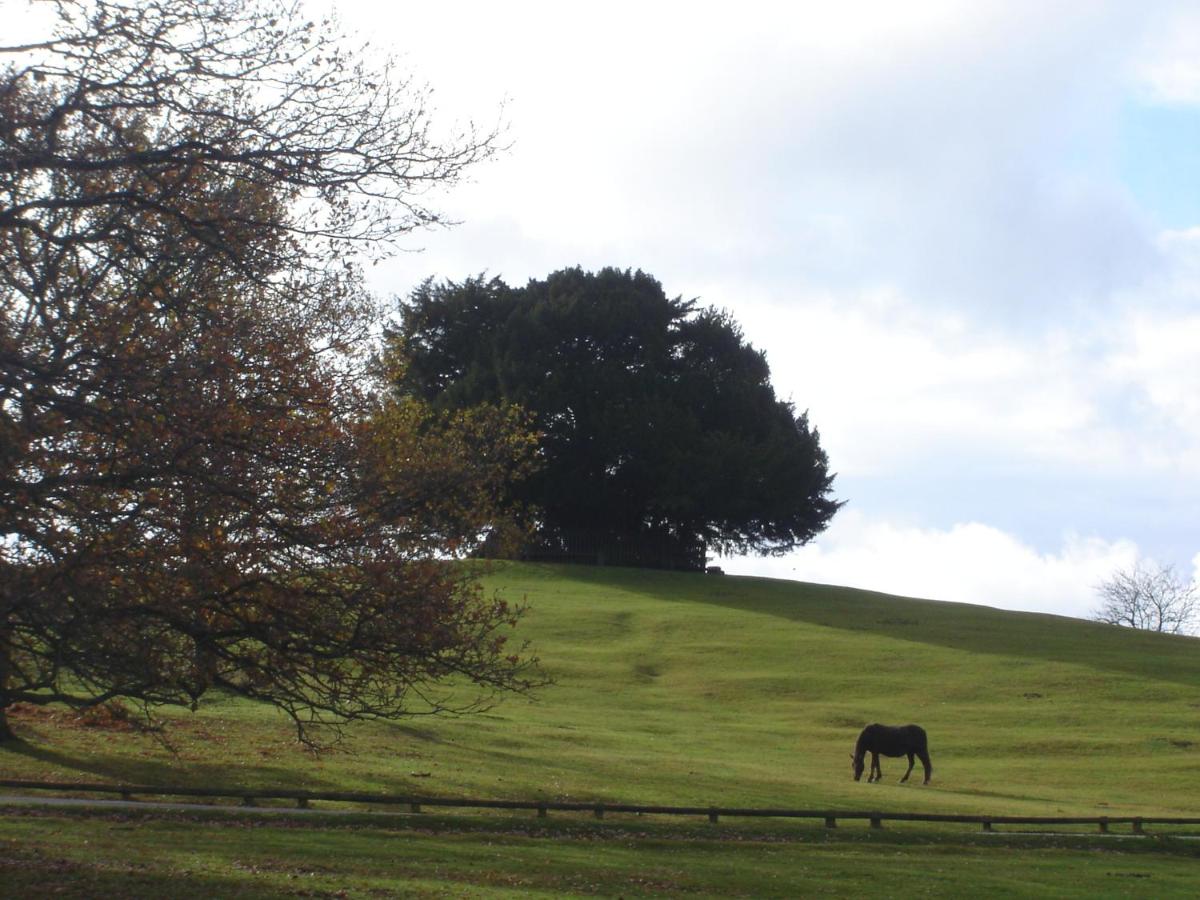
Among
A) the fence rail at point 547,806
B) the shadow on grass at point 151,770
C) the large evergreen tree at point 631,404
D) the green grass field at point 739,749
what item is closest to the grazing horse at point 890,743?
the green grass field at point 739,749

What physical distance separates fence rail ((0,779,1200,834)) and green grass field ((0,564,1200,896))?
0.41 m

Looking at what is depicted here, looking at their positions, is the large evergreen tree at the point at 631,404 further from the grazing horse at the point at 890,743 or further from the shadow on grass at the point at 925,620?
the grazing horse at the point at 890,743

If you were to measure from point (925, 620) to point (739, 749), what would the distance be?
3119cm

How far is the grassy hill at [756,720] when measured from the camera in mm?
28172

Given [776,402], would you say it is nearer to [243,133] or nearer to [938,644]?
[938,644]

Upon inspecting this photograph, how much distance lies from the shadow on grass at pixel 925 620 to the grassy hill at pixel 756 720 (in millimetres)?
292

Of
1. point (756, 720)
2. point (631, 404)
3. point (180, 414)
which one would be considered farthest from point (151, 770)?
point (631, 404)

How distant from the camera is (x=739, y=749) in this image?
1501 inches

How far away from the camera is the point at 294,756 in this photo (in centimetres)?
2836

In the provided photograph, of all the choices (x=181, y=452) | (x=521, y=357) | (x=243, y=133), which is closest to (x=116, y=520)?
(x=181, y=452)

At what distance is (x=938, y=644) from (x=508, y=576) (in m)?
25.7

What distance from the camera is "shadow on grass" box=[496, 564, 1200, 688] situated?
5644cm

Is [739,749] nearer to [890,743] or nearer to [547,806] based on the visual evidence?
[890,743]

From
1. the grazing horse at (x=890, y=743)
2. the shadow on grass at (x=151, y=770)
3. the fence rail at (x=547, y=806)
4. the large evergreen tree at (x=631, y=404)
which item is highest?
the large evergreen tree at (x=631, y=404)
